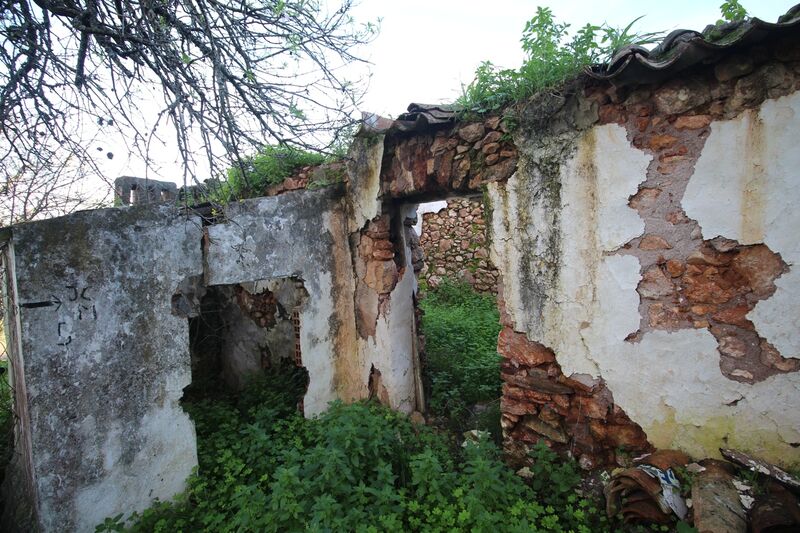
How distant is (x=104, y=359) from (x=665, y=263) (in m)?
3.70

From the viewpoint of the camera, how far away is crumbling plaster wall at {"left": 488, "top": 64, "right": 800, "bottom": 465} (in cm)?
220

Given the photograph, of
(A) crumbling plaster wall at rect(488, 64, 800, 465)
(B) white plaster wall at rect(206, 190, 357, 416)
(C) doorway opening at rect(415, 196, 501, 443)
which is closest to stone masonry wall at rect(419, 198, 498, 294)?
(C) doorway opening at rect(415, 196, 501, 443)

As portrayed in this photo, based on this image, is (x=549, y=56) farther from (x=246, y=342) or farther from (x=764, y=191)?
(x=246, y=342)

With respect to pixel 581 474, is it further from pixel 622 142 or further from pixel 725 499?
pixel 622 142

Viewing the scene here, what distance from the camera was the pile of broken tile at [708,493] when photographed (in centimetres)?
201

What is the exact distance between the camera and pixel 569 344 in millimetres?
2934

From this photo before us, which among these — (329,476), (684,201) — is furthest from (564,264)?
(329,476)

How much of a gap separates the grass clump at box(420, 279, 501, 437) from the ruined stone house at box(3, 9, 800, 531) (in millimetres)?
946

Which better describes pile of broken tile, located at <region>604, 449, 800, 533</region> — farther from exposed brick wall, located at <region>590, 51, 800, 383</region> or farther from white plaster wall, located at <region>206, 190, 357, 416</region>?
white plaster wall, located at <region>206, 190, 357, 416</region>

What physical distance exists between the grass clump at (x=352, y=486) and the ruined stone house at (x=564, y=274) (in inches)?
11.9

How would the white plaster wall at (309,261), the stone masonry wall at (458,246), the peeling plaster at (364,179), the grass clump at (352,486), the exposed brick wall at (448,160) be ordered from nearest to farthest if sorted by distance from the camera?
the grass clump at (352,486) → the exposed brick wall at (448,160) → the white plaster wall at (309,261) → the peeling plaster at (364,179) → the stone masonry wall at (458,246)

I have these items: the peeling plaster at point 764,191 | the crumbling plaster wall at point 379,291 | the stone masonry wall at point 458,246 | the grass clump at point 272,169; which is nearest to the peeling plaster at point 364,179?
the crumbling plaster wall at point 379,291

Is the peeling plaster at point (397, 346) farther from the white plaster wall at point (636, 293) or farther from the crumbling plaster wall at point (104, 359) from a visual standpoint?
the crumbling plaster wall at point (104, 359)

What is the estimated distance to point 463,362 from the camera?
16.6 ft
